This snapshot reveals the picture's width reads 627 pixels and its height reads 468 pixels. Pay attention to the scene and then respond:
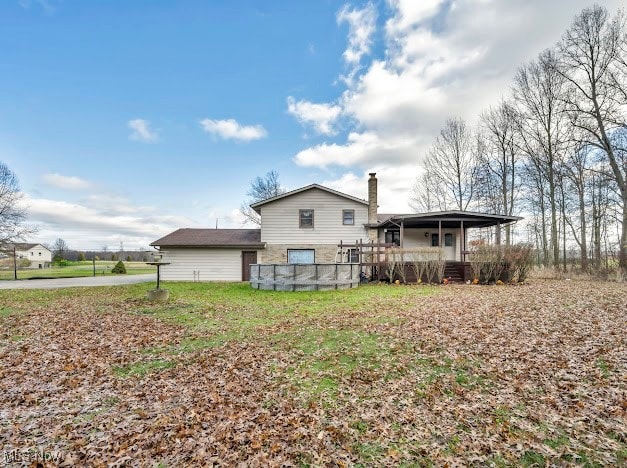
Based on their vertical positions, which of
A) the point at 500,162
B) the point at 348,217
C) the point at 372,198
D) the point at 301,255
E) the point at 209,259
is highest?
the point at 500,162

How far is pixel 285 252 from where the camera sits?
65.1 ft

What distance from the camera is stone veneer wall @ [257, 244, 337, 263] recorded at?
777 inches

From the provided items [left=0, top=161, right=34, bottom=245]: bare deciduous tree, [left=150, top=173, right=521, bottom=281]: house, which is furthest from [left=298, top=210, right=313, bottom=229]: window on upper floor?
[left=0, top=161, right=34, bottom=245]: bare deciduous tree

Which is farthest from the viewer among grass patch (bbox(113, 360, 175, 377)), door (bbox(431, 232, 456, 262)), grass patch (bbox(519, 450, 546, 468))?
door (bbox(431, 232, 456, 262))

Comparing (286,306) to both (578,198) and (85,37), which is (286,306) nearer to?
(85,37)

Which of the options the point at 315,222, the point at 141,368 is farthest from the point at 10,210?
the point at 141,368

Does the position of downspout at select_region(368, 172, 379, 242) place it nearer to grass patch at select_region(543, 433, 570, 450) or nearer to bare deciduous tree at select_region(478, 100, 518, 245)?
bare deciduous tree at select_region(478, 100, 518, 245)

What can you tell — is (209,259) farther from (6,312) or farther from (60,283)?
(6,312)

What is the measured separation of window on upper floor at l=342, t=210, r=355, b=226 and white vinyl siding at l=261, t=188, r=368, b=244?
16 centimetres

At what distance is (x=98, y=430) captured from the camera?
3.44m

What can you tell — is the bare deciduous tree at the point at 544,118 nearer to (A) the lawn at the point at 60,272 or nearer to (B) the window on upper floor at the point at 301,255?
(B) the window on upper floor at the point at 301,255

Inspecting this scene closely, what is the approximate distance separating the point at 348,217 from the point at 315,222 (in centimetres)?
221

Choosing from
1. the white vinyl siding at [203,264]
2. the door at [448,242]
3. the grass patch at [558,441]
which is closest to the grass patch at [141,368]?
the grass patch at [558,441]

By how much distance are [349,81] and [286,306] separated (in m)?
14.0
